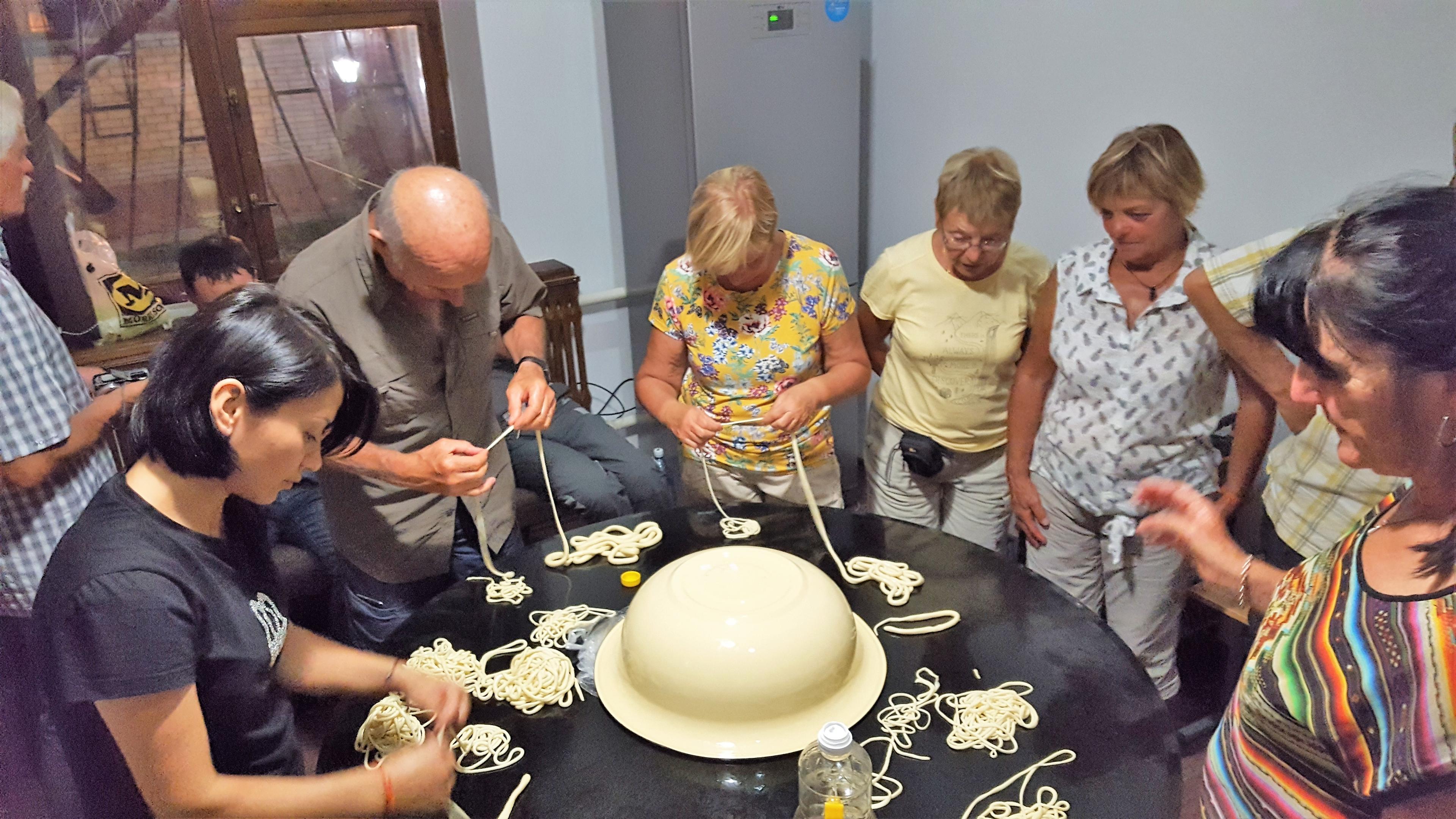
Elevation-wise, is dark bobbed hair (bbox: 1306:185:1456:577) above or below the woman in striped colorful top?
above

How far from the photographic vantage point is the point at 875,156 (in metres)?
3.15

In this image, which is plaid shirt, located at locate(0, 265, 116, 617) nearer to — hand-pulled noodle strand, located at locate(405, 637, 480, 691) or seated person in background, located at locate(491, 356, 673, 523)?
hand-pulled noodle strand, located at locate(405, 637, 480, 691)

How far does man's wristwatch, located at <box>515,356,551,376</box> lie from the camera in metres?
1.87

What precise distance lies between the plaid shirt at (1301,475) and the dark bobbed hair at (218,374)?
129 centimetres

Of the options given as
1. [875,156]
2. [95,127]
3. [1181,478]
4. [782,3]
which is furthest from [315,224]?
[1181,478]

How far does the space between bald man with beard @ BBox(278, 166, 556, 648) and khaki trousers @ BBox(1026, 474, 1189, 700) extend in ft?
3.54

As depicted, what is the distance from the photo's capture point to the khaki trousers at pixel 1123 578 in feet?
5.91

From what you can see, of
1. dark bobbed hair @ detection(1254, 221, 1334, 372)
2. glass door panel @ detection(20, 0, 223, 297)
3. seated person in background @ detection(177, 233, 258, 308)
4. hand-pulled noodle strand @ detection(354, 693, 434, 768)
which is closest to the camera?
dark bobbed hair @ detection(1254, 221, 1334, 372)

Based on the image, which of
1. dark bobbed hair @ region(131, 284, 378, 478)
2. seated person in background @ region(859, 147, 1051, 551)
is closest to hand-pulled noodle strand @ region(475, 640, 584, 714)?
dark bobbed hair @ region(131, 284, 378, 478)

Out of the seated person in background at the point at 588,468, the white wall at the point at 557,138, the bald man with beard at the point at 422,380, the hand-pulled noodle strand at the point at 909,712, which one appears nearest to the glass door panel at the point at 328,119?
the white wall at the point at 557,138

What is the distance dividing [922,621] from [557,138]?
2.15 meters

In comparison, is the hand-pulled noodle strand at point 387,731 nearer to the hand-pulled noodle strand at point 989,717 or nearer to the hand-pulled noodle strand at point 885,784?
the hand-pulled noodle strand at point 885,784

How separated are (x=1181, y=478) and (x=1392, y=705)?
1.01 m

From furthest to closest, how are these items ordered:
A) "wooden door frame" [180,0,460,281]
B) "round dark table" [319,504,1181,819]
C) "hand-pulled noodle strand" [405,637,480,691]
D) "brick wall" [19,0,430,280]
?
"wooden door frame" [180,0,460,281]
"brick wall" [19,0,430,280]
"hand-pulled noodle strand" [405,637,480,691]
"round dark table" [319,504,1181,819]
